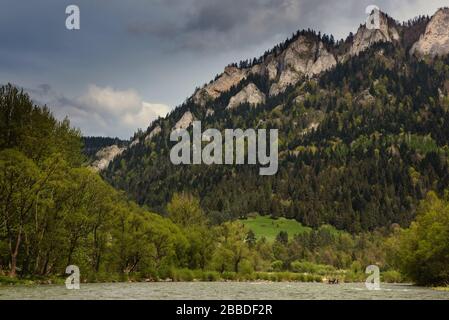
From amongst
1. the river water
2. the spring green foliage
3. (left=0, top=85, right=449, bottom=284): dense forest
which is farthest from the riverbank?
the spring green foliage

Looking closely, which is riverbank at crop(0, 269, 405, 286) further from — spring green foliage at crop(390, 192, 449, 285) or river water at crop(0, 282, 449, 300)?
spring green foliage at crop(390, 192, 449, 285)

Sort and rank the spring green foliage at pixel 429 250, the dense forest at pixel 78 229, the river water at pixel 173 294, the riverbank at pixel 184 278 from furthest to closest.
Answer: the spring green foliage at pixel 429 250 → the riverbank at pixel 184 278 → the dense forest at pixel 78 229 → the river water at pixel 173 294

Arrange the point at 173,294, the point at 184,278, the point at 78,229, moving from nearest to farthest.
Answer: the point at 173,294
the point at 78,229
the point at 184,278

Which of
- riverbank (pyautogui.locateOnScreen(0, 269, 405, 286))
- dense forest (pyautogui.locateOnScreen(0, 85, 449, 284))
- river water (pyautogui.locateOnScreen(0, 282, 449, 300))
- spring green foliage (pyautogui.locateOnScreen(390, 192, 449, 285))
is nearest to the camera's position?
river water (pyautogui.locateOnScreen(0, 282, 449, 300))

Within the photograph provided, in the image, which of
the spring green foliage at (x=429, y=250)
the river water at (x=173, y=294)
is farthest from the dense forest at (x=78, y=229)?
the river water at (x=173, y=294)

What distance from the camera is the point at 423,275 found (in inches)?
3420

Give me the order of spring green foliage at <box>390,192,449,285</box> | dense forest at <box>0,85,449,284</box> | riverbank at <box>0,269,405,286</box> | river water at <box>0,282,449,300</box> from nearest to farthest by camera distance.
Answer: river water at <box>0,282,449,300</box>, dense forest at <box>0,85,449,284</box>, riverbank at <box>0,269,405,286</box>, spring green foliage at <box>390,192,449,285</box>

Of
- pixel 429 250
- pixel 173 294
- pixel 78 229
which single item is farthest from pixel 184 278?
pixel 173 294

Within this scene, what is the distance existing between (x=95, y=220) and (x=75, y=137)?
47.9 feet

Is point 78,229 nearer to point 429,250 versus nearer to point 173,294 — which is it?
point 173,294

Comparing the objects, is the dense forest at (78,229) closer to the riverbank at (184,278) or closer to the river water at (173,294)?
the riverbank at (184,278)

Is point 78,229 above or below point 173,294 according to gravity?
above
